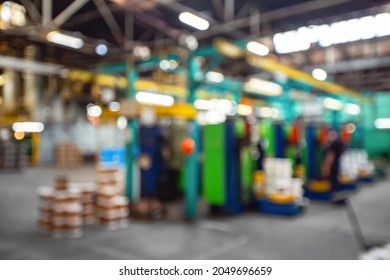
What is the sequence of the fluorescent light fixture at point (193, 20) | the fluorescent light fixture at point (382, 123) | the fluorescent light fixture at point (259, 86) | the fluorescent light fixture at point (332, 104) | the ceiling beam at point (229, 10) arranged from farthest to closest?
the fluorescent light fixture at point (382, 123), the fluorescent light fixture at point (332, 104), the fluorescent light fixture at point (259, 86), the ceiling beam at point (229, 10), the fluorescent light fixture at point (193, 20)

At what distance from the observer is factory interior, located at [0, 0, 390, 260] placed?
4.21 metres

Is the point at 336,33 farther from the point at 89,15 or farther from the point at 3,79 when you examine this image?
the point at 3,79

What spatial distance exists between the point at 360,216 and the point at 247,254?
298 cm

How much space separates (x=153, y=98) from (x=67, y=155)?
5.35 metres

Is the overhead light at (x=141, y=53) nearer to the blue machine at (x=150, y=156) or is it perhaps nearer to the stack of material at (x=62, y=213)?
the blue machine at (x=150, y=156)

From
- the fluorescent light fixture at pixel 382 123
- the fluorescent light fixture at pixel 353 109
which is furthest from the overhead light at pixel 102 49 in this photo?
Result: the fluorescent light fixture at pixel 382 123

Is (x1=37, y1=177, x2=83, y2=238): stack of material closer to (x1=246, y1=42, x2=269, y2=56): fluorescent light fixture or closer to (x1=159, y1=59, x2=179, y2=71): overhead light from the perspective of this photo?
(x1=159, y1=59, x2=179, y2=71): overhead light

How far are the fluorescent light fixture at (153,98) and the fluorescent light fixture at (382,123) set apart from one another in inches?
420

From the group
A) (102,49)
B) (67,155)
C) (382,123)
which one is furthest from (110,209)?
(382,123)

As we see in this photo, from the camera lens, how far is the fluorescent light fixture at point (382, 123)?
15557 mm

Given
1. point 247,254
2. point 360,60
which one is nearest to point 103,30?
point 247,254

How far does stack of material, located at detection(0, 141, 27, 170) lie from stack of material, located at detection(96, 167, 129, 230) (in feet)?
29.5
